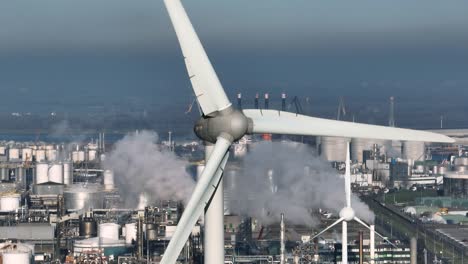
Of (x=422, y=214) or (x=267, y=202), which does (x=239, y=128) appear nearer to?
(x=267, y=202)

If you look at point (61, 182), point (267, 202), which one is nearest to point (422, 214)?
point (267, 202)

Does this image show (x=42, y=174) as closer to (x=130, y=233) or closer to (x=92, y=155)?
(x=92, y=155)

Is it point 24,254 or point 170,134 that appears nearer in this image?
point 24,254

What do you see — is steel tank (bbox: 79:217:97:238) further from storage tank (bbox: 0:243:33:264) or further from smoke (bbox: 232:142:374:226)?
storage tank (bbox: 0:243:33:264)

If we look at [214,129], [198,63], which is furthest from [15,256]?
[198,63]

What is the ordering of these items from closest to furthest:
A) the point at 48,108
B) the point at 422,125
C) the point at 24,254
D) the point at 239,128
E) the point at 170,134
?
the point at 239,128, the point at 24,254, the point at 170,134, the point at 422,125, the point at 48,108

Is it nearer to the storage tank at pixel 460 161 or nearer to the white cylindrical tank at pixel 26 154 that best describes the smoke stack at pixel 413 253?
the storage tank at pixel 460 161

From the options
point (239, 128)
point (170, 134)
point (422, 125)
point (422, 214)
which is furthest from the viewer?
point (422, 125)
